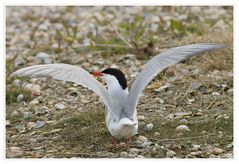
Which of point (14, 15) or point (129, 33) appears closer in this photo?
point (129, 33)

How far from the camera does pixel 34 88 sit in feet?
19.4

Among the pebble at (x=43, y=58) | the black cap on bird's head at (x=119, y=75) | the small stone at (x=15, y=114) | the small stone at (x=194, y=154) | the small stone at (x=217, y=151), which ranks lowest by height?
the small stone at (x=194, y=154)

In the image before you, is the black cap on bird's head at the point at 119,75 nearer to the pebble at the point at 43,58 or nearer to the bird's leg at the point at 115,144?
the bird's leg at the point at 115,144

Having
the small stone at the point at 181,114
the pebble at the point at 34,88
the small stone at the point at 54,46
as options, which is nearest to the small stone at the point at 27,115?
the pebble at the point at 34,88

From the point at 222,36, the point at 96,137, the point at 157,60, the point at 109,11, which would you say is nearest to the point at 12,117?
the point at 96,137

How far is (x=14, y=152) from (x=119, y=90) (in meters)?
0.91

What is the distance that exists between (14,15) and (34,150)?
3.86 metres

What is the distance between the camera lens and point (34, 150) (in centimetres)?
482

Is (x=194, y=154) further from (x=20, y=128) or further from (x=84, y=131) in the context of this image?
(x=20, y=128)

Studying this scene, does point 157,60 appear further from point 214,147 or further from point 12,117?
point 12,117

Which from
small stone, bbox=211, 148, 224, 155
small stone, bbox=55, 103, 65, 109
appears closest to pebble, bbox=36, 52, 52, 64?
small stone, bbox=55, 103, 65, 109

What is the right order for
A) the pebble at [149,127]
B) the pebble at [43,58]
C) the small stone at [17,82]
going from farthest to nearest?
1. the pebble at [43,58]
2. the small stone at [17,82]
3. the pebble at [149,127]

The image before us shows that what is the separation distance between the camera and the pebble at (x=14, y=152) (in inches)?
187

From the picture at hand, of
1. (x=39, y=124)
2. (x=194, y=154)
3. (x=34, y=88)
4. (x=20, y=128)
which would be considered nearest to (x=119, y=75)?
(x=194, y=154)
